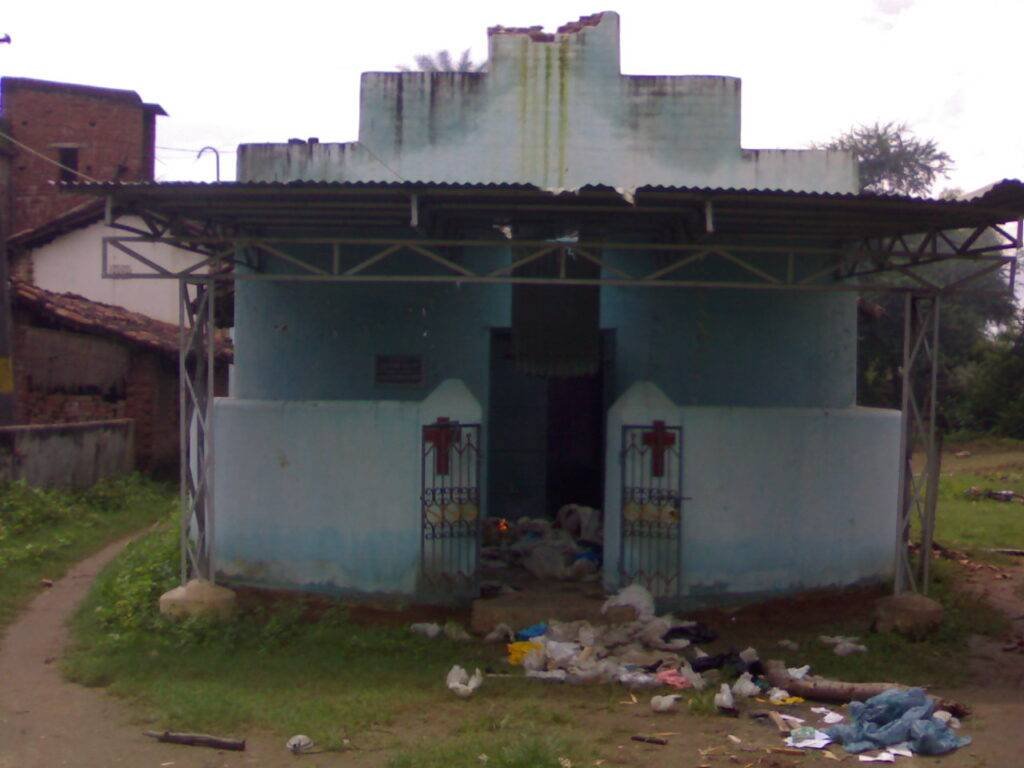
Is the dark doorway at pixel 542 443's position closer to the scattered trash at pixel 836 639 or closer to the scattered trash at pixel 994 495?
the scattered trash at pixel 836 639

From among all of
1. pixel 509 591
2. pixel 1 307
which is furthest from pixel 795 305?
pixel 1 307

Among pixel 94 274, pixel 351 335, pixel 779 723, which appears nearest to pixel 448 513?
pixel 351 335

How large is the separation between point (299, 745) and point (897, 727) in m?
3.68

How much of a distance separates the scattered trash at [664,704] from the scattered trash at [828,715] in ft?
3.08

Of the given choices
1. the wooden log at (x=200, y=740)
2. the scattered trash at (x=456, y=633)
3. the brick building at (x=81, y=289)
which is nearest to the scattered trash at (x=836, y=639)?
the scattered trash at (x=456, y=633)

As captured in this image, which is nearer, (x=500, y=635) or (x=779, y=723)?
(x=779, y=723)

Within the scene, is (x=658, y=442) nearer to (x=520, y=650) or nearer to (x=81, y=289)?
(x=520, y=650)

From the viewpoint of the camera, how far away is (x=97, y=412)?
20.6 m

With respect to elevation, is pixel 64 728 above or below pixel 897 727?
below

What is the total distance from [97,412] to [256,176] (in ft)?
30.1

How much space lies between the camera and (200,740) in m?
7.57

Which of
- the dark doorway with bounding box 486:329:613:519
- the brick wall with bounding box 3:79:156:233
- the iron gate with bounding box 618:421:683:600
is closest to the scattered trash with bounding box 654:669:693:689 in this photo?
the iron gate with bounding box 618:421:683:600

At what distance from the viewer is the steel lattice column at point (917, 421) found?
420 inches

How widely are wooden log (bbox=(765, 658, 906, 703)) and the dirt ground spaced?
20cm
